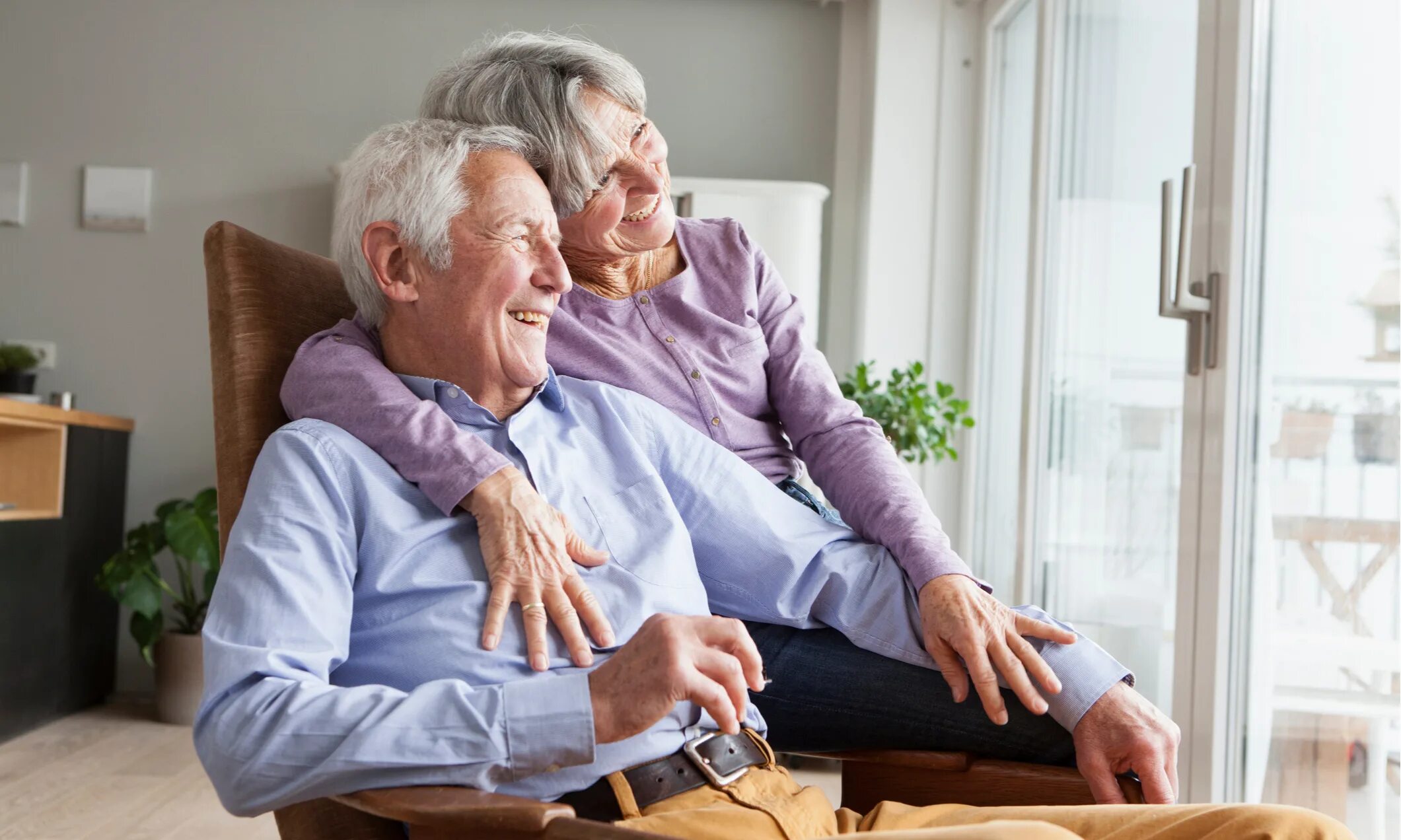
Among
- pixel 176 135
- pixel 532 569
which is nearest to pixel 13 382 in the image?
pixel 176 135

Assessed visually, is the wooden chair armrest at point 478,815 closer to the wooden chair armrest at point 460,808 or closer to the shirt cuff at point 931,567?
the wooden chair armrest at point 460,808

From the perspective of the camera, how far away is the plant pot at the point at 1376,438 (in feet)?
5.45

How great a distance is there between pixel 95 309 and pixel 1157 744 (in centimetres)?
404

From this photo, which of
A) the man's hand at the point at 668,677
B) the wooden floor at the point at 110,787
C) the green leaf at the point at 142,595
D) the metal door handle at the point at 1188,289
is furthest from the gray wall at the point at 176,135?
the man's hand at the point at 668,677

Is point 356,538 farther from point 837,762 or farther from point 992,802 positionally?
point 837,762

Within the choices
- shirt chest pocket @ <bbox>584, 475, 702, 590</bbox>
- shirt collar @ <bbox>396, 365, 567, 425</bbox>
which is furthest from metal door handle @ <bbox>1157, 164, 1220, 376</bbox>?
shirt collar @ <bbox>396, 365, 567, 425</bbox>

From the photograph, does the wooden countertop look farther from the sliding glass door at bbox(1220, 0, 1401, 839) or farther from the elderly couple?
the sliding glass door at bbox(1220, 0, 1401, 839)

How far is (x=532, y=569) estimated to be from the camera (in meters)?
1.13

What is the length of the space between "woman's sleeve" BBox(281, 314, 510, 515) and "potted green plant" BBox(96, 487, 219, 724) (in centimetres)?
269

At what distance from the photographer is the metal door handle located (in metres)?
2.03

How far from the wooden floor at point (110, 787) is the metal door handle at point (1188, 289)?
221 cm

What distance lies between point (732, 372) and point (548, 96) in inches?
17.2

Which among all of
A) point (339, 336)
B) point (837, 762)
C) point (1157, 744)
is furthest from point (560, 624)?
point (837, 762)

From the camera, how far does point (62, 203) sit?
420 centimetres
